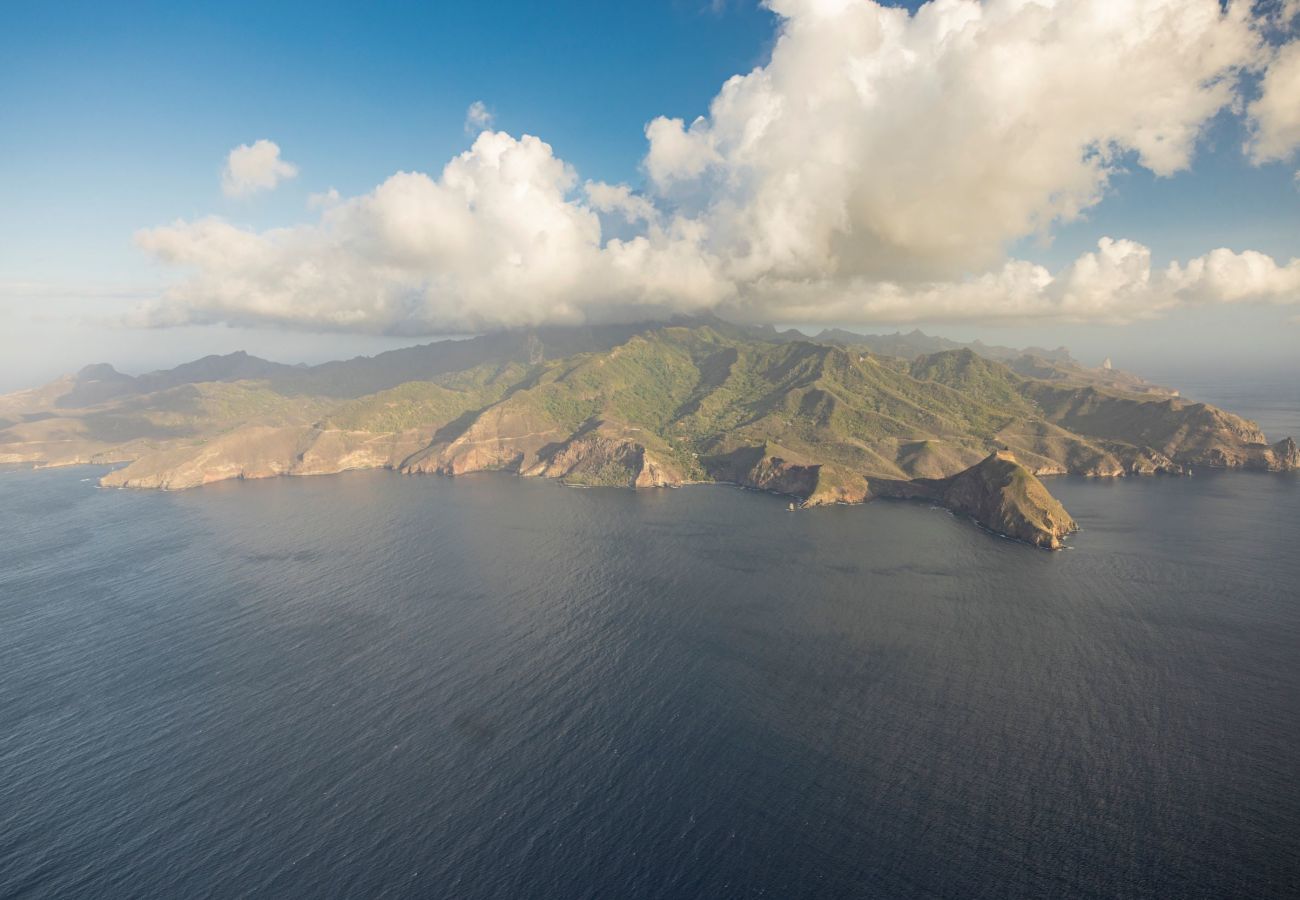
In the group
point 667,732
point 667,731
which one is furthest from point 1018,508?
point 667,732

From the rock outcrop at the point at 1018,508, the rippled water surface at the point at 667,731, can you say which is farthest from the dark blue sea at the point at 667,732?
the rock outcrop at the point at 1018,508

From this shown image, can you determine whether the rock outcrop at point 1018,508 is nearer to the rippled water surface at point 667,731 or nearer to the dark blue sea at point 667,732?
the rippled water surface at point 667,731

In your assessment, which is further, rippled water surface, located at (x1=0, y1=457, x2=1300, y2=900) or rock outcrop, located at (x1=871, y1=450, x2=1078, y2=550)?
rock outcrop, located at (x1=871, y1=450, x2=1078, y2=550)

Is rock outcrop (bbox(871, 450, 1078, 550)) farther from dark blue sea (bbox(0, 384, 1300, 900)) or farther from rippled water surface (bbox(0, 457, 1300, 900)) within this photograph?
dark blue sea (bbox(0, 384, 1300, 900))

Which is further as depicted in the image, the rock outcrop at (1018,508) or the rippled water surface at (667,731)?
the rock outcrop at (1018,508)

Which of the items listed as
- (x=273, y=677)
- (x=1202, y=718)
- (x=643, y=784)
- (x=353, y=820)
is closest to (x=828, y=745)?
(x=643, y=784)

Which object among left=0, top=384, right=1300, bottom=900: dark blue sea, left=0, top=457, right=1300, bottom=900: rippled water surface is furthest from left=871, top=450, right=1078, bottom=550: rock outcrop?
left=0, top=384, right=1300, bottom=900: dark blue sea
